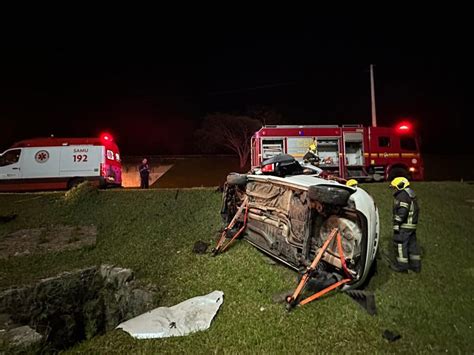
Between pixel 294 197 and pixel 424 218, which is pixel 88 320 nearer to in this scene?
pixel 294 197

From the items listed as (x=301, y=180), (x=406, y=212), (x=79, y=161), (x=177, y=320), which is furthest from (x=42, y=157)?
(x=406, y=212)

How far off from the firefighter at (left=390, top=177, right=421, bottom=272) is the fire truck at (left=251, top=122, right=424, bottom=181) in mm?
7735

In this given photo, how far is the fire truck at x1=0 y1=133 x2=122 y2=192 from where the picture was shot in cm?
1067

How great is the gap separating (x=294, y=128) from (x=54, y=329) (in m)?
10.3

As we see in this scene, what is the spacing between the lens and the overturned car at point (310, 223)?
3457mm

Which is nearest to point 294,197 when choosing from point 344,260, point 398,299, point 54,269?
point 344,260

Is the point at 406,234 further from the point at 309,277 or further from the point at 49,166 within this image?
the point at 49,166

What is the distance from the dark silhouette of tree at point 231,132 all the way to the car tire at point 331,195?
19.3 metres

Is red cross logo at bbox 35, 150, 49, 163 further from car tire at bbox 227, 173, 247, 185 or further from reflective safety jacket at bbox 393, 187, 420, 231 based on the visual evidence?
reflective safety jacket at bbox 393, 187, 420, 231

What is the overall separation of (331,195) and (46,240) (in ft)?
22.0

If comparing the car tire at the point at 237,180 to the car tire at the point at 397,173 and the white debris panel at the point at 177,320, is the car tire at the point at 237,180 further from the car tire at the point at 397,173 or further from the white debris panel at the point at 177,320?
the car tire at the point at 397,173

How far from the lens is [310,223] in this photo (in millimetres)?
3861

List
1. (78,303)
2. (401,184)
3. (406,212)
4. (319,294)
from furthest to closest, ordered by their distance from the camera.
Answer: (78,303)
(401,184)
(406,212)
(319,294)

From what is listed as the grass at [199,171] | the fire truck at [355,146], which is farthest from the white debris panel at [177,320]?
the grass at [199,171]
